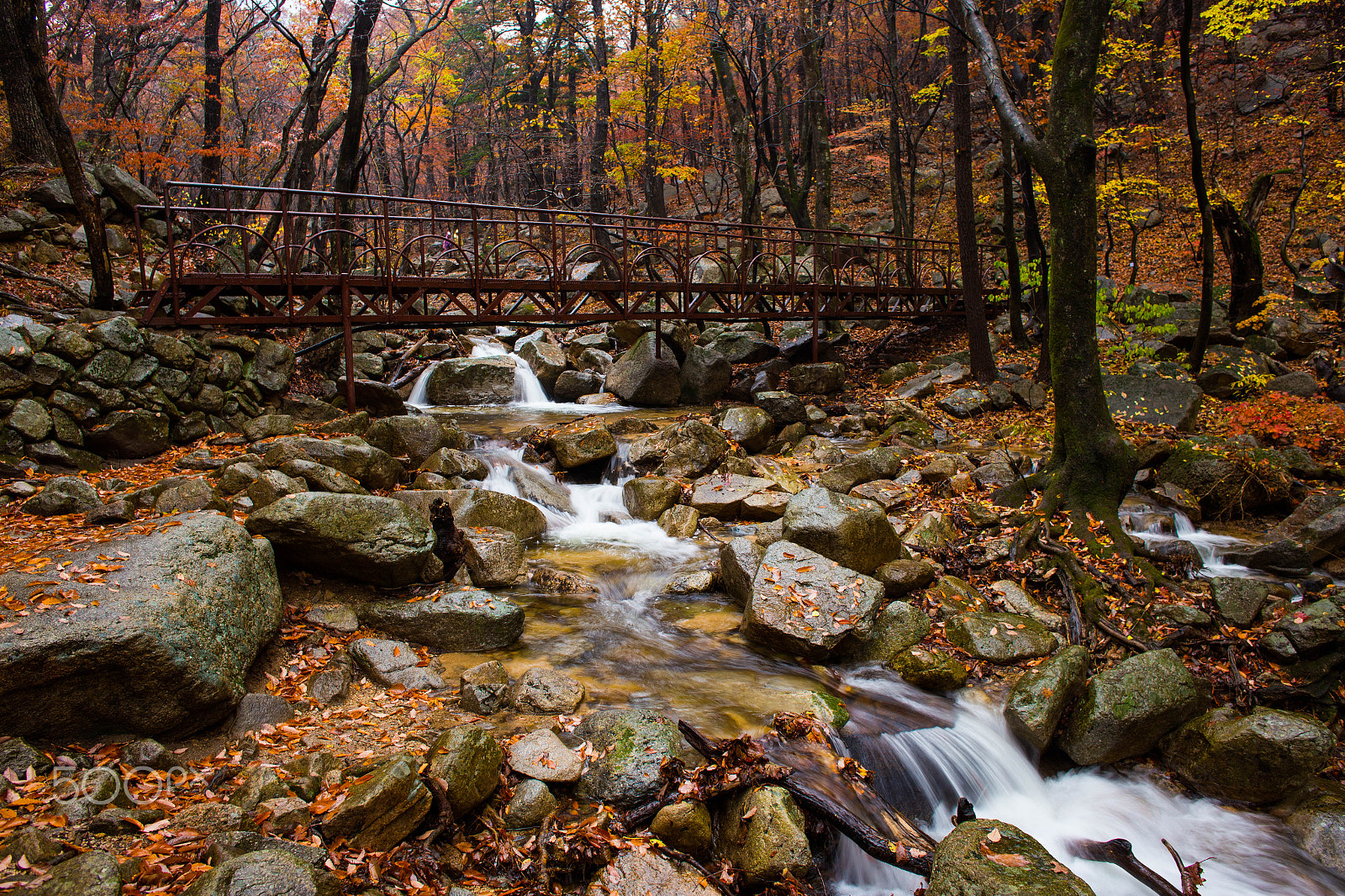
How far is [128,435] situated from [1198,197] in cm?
1461

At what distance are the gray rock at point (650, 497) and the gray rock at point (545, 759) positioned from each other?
484 centimetres

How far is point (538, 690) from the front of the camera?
14.4 feet

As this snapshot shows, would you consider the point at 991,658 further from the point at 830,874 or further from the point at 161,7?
the point at 161,7

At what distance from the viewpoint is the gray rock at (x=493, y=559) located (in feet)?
20.7

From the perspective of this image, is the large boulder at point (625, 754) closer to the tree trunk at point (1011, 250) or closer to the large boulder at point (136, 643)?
the large boulder at point (136, 643)

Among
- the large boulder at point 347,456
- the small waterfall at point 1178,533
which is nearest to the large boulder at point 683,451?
the large boulder at point 347,456

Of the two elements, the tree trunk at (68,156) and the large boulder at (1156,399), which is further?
the large boulder at (1156,399)

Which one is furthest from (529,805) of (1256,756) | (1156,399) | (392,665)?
(1156,399)

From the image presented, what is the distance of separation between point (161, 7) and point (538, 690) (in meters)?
20.6

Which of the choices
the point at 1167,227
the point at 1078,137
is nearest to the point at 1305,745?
the point at 1078,137

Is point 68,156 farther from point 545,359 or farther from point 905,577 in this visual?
point 905,577

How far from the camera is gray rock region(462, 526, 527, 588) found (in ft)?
20.7

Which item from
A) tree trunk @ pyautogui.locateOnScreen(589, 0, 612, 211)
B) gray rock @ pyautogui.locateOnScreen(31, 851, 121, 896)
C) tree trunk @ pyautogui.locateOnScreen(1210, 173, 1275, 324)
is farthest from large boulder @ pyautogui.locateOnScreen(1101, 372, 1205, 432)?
tree trunk @ pyautogui.locateOnScreen(589, 0, 612, 211)

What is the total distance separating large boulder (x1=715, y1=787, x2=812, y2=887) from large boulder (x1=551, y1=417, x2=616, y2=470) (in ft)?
21.3
